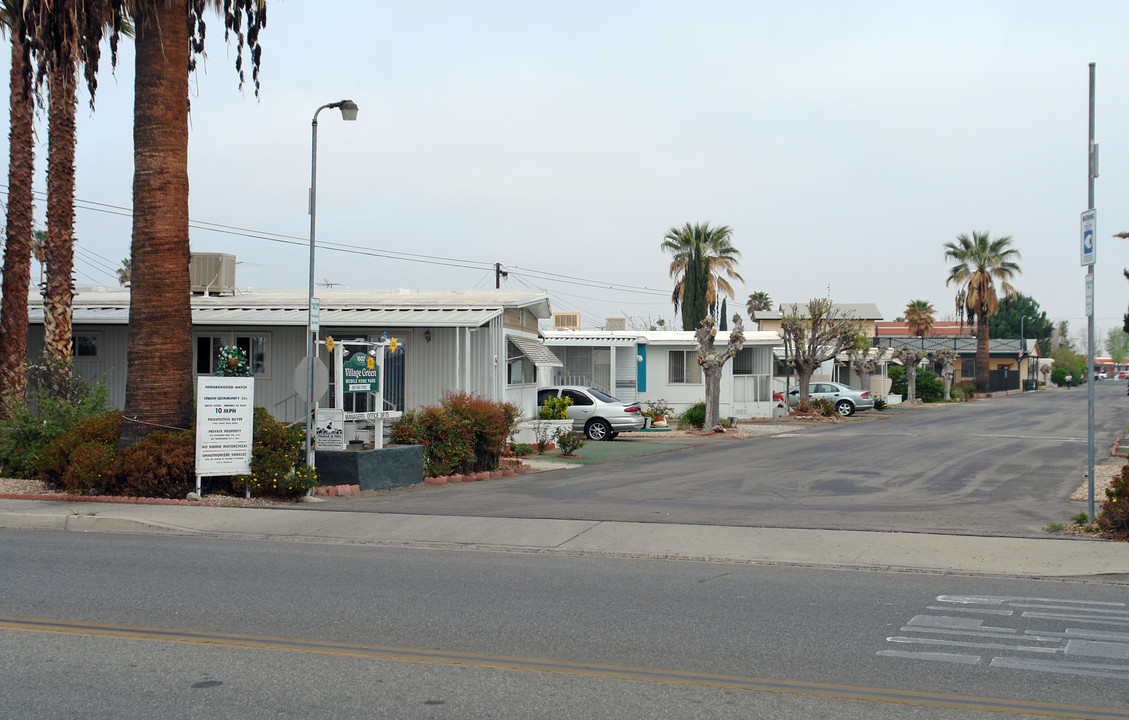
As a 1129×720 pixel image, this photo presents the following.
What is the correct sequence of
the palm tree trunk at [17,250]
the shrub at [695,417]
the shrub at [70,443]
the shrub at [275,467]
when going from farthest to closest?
the shrub at [695,417]
the palm tree trunk at [17,250]
the shrub at [70,443]
the shrub at [275,467]

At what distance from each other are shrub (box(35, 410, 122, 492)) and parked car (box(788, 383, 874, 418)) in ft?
109

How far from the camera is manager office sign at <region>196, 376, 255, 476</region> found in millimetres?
13938

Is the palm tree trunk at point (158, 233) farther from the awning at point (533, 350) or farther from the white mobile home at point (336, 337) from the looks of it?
the awning at point (533, 350)

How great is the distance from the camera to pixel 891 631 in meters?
7.20

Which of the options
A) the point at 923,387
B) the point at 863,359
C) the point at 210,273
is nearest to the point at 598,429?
the point at 210,273

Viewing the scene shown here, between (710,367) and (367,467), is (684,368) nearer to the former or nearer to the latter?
(710,367)

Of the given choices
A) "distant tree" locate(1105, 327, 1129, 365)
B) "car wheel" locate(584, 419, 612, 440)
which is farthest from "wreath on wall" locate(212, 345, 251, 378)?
"distant tree" locate(1105, 327, 1129, 365)

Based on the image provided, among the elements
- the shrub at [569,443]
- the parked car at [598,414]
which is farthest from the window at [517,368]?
the shrub at [569,443]

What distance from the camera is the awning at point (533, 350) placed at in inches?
984

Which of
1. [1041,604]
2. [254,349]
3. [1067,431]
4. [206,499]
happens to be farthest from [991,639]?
[1067,431]

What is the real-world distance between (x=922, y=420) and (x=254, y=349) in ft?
88.9

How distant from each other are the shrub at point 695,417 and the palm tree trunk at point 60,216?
66.0ft

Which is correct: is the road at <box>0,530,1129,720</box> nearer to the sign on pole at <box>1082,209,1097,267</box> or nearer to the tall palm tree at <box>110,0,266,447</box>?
the sign on pole at <box>1082,209,1097,267</box>

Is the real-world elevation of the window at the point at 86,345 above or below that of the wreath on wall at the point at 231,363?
above
